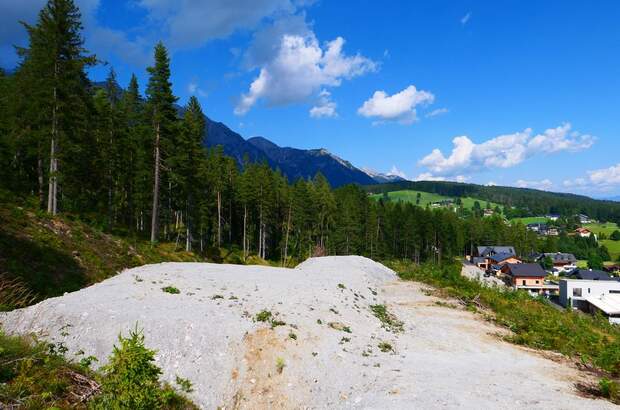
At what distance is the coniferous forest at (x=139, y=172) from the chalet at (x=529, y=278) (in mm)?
25570

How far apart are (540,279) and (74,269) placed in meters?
102

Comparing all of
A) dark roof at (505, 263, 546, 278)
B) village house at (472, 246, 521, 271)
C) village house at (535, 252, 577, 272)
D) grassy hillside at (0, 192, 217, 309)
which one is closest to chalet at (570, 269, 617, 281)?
dark roof at (505, 263, 546, 278)

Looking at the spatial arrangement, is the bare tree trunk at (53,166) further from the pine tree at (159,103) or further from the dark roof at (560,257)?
the dark roof at (560,257)

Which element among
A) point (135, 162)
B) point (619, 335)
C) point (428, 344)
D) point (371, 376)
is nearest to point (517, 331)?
point (428, 344)

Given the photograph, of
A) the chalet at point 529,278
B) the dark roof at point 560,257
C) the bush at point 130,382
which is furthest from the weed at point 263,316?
the dark roof at point 560,257

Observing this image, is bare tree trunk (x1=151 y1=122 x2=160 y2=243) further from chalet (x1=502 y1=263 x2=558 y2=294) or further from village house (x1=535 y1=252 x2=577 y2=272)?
village house (x1=535 y1=252 x2=577 y2=272)

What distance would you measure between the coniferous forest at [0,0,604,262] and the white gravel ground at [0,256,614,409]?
690 inches

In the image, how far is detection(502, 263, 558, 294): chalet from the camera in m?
89.2

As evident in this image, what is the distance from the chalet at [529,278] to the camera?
89.2 m

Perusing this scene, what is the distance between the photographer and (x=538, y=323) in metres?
18.8

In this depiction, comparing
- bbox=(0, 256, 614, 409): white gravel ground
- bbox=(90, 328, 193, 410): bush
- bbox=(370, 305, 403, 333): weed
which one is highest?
bbox=(90, 328, 193, 410): bush

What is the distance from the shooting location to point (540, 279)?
3565 inches

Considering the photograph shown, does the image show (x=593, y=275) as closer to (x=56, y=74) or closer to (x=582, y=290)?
(x=582, y=290)

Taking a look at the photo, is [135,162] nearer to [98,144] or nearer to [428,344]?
[98,144]
